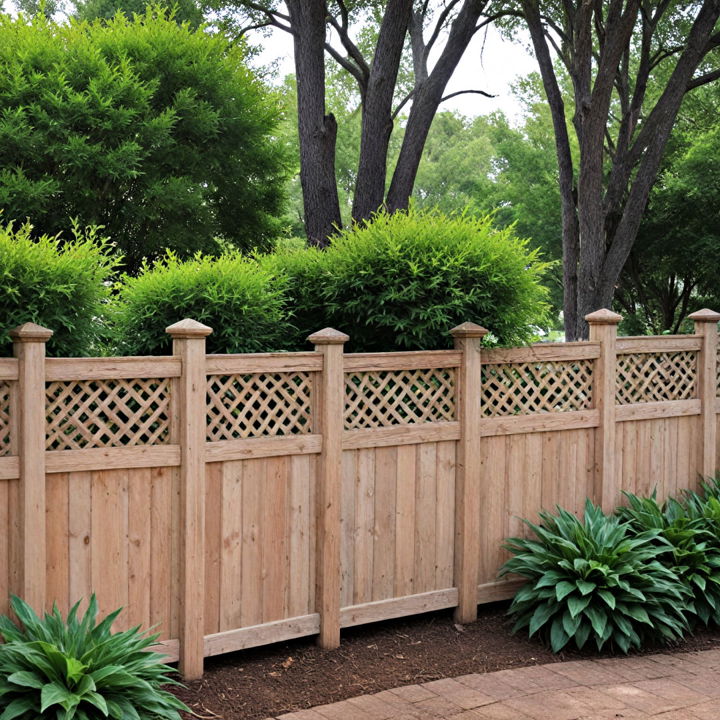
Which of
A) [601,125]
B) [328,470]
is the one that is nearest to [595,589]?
[328,470]

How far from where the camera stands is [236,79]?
8219mm

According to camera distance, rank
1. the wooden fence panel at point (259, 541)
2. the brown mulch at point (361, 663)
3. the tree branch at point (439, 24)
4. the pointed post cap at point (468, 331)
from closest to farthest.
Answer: the brown mulch at point (361, 663)
the wooden fence panel at point (259, 541)
the pointed post cap at point (468, 331)
the tree branch at point (439, 24)

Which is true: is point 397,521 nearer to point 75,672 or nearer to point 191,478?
point 191,478

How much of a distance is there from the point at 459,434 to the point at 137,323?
1945mm

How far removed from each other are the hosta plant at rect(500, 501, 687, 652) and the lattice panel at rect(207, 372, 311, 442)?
163 cm

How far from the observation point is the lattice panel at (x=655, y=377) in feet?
20.5

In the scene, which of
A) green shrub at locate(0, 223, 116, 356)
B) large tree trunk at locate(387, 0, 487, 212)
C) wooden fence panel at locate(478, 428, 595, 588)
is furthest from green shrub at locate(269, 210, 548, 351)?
large tree trunk at locate(387, 0, 487, 212)

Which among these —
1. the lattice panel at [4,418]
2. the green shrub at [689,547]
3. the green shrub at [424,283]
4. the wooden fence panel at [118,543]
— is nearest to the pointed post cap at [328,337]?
the green shrub at [424,283]

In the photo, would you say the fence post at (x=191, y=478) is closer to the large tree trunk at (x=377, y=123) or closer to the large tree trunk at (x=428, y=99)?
the large tree trunk at (x=377, y=123)

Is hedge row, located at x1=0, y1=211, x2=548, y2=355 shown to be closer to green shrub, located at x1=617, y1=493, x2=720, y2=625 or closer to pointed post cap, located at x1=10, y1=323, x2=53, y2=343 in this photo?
pointed post cap, located at x1=10, y1=323, x2=53, y2=343

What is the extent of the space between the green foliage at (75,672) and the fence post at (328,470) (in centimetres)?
112

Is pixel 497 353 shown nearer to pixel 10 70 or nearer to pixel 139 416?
pixel 139 416

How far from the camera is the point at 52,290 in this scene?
4332mm

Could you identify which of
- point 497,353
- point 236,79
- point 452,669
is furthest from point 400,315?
point 236,79
